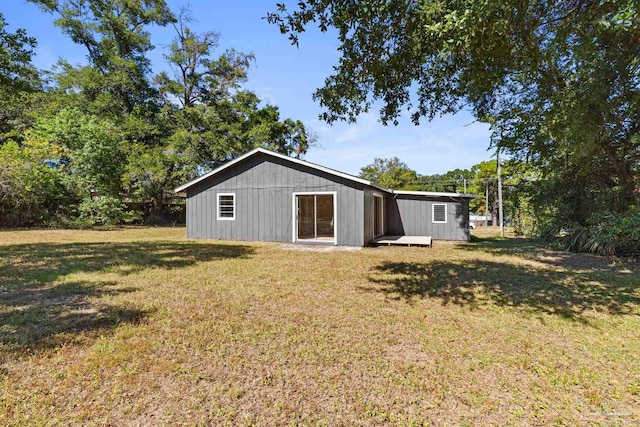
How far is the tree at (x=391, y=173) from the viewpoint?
38.6 m

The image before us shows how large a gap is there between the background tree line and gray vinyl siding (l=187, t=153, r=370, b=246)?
29.0 feet

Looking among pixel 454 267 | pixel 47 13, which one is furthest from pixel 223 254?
pixel 47 13

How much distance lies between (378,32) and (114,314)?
5.20m

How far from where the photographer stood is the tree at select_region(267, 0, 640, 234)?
12.6ft

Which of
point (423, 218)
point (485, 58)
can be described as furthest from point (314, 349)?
point (423, 218)

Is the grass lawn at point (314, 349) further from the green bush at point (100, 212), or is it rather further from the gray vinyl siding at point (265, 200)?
the green bush at point (100, 212)

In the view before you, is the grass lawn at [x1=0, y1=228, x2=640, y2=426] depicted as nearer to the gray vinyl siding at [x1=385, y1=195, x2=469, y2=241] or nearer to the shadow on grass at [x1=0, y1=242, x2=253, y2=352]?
the shadow on grass at [x1=0, y1=242, x2=253, y2=352]

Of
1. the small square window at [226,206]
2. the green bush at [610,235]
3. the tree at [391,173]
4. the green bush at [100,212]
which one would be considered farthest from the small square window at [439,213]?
the tree at [391,173]

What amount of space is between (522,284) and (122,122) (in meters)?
25.2

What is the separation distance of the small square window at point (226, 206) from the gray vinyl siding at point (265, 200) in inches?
6.3

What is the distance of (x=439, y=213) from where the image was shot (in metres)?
14.4

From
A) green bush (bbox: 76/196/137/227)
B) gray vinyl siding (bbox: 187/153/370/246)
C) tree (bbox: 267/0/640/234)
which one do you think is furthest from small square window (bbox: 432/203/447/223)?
green bush (bbox: 76/196/137/227)

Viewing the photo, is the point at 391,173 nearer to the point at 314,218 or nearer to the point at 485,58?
the point at 314,218

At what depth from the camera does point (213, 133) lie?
22656 millimetres
